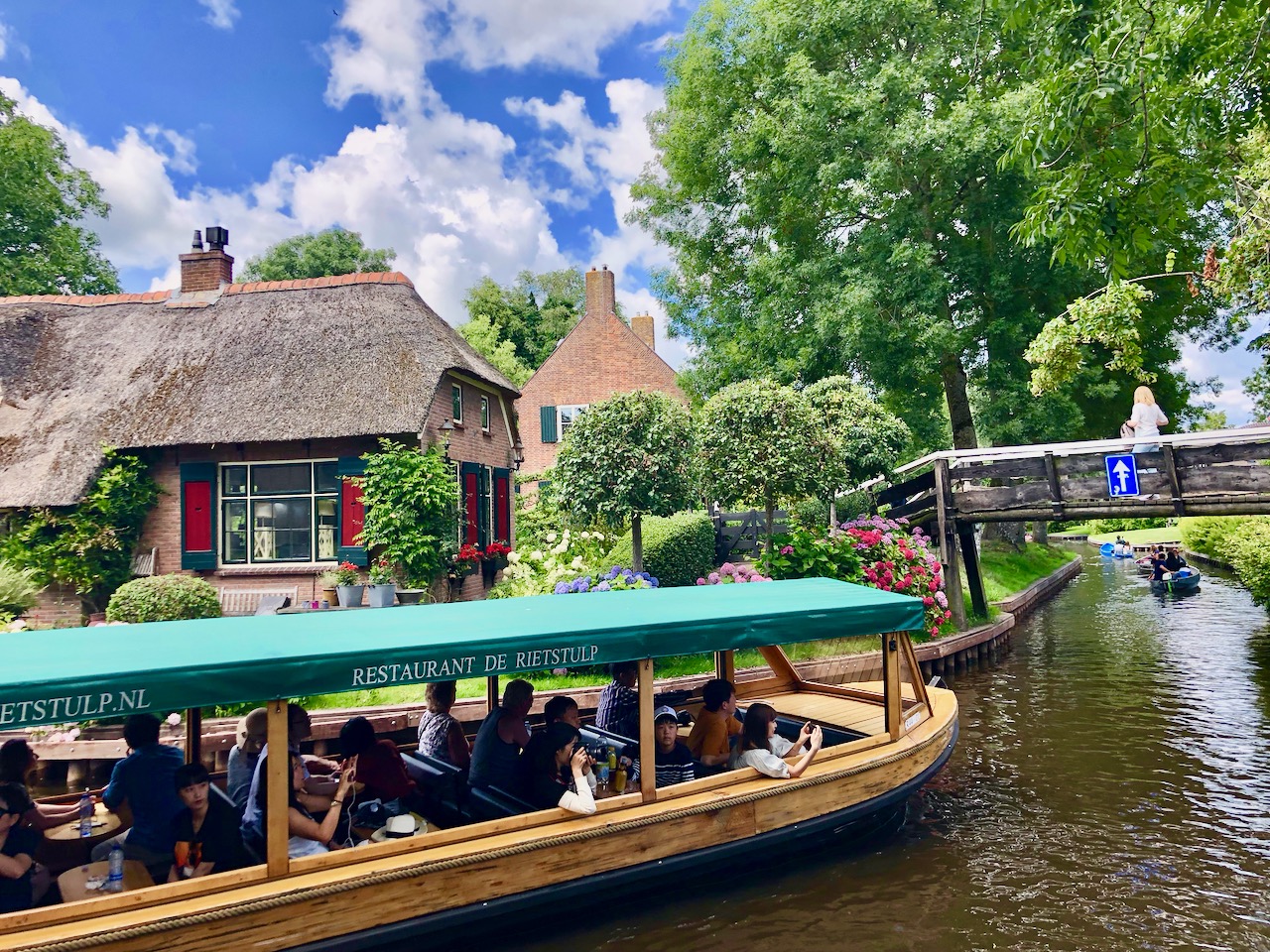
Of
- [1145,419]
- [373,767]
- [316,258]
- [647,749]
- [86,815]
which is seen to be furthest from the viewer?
[316,258]

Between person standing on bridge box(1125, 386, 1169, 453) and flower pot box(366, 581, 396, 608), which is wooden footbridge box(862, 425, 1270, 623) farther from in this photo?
flower pot box(366, 581, 396, 608)

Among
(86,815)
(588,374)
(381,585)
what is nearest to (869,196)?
(588,374)

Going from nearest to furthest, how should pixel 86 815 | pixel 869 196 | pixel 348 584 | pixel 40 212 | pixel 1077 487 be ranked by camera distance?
pixel 86 815
pixel 1077 487
pixel 348 584
pixel 869 196
pixel 40 212

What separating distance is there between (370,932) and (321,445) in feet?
39.9

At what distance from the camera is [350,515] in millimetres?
15586

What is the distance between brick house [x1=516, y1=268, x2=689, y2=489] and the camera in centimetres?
3109

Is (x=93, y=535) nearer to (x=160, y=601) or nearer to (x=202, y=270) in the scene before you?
(x=160, y=601)

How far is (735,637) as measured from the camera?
657cm

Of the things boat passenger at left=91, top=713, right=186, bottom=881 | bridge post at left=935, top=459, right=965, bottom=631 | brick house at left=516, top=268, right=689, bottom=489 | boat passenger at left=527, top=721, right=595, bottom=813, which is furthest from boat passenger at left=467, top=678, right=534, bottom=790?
brick house at left=516, top=268, right=689, bottom=489

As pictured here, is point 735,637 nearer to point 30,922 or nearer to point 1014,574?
point 30,922

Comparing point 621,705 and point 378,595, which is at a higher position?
point 378,595

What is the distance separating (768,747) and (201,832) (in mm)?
4295

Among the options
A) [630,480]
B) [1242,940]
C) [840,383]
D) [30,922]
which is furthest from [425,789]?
[840,383]

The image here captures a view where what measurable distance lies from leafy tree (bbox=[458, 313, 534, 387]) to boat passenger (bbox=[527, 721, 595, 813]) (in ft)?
109
